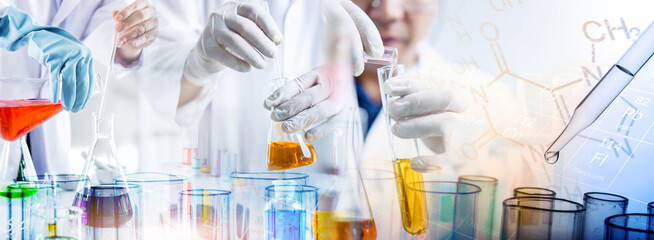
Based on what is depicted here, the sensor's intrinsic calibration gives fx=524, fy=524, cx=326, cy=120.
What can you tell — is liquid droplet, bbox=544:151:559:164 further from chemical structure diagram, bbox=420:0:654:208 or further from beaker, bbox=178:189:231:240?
beaker, bbox=178:189:231:240

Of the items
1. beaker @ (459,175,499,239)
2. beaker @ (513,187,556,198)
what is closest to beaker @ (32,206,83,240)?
beaker @ (459,175,499,239)

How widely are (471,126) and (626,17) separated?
407 mm

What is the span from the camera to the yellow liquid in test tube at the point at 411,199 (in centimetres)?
117

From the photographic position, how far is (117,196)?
114cm

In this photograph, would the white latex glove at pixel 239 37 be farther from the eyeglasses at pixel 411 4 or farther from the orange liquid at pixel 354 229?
the orange liquid at pixel 354 229

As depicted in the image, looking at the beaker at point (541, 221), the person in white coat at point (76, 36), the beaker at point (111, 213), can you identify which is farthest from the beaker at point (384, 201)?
the person in white coat at point (76, 36)

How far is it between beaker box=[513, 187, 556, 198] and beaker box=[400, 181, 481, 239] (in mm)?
115

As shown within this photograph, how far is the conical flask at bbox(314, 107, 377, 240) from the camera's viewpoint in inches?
43.6

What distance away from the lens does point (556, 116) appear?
47.4 inches

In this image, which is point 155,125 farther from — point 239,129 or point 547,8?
point 547,8

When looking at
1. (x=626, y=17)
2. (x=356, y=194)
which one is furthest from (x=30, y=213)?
(x=626, y=17)

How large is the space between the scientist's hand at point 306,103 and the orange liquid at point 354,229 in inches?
8.4

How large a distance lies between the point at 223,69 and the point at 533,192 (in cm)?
86

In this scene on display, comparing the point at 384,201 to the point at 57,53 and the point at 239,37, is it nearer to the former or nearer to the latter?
the point at 239,37
